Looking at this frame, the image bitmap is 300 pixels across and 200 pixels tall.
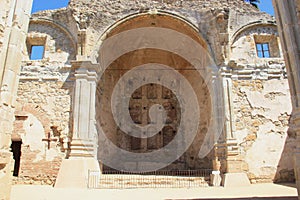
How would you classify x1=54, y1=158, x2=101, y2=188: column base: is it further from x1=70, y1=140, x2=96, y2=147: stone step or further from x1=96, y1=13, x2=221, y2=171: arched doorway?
x1=96, y1=13, x2=221, y2=171: arched doorway

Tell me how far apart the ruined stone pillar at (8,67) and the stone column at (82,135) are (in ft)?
14.6

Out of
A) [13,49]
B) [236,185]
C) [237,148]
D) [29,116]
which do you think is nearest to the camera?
[13,49]

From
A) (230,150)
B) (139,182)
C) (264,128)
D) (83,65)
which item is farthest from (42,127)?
(264,128)

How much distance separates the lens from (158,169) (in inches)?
505

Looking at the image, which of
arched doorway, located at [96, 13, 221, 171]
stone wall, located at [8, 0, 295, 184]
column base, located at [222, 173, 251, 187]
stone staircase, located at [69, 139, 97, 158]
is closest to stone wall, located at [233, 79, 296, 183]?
stone wall, located at [8, 0, 295, 184]

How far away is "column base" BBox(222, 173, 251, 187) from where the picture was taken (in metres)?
8.09

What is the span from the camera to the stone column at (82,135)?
8227 mm

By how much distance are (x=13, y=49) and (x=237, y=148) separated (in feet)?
23.8

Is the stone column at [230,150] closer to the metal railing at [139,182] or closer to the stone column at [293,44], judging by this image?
the metal railing at [139,182]

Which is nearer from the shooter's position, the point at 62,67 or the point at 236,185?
the point at 236,185

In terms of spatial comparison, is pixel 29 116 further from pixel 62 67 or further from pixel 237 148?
pixel 237 148

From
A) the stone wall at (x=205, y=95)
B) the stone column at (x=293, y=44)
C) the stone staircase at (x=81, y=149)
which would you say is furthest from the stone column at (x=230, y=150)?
the stone staircase at (x=81, y=149)

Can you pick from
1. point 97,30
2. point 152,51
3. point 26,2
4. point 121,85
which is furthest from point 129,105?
point 26,2

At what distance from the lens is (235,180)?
8.15 meters
